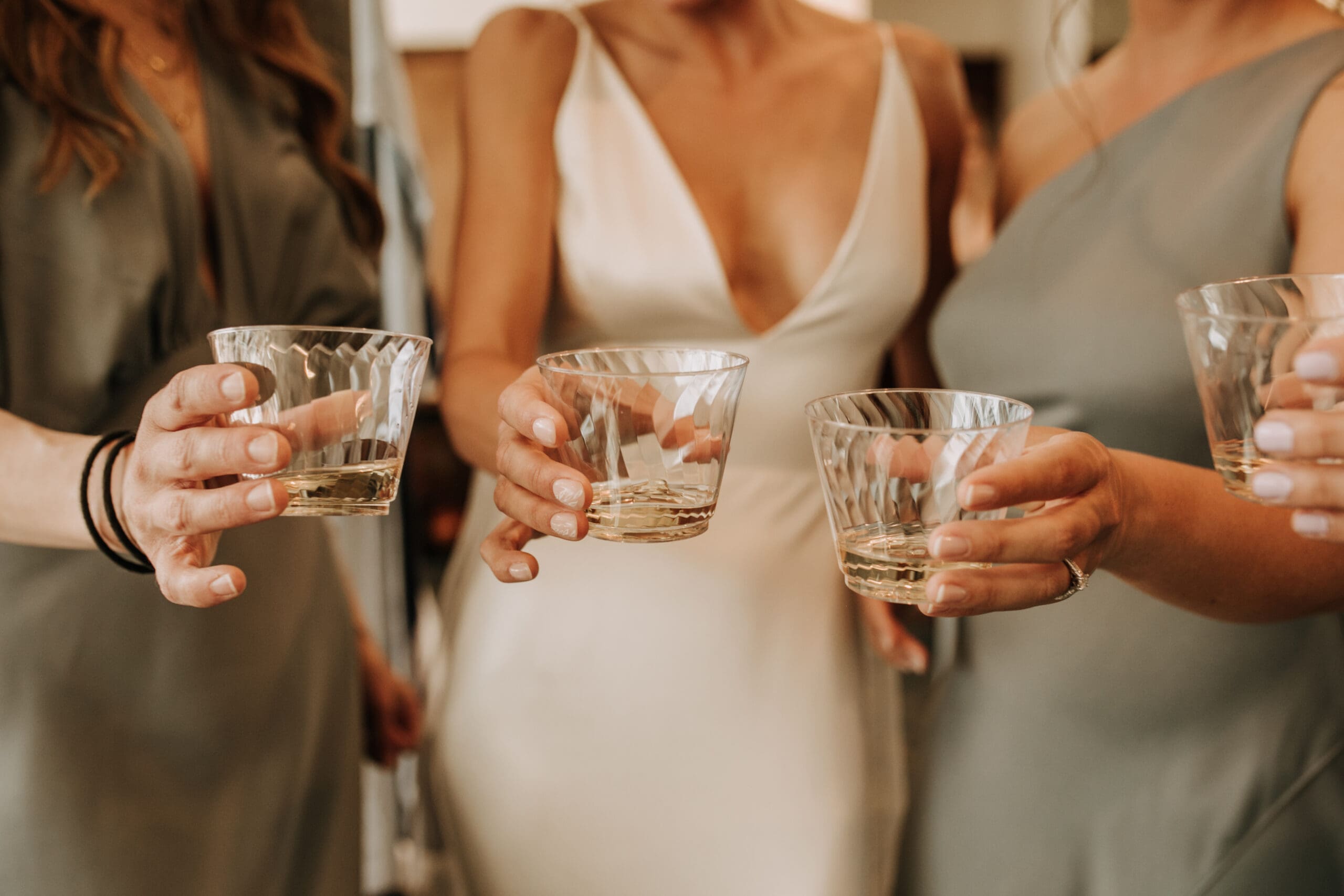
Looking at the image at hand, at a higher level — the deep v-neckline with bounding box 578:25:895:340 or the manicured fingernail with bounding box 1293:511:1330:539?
the deep v-neckline with bounding box 578:25:895:340

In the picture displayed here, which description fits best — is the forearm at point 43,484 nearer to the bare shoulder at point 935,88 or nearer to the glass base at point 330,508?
the glass base at point 330,508

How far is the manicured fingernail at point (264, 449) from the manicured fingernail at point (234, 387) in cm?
3

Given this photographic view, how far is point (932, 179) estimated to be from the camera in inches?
71.1

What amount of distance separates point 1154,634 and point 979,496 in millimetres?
717

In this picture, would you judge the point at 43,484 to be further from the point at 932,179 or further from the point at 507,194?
the point at 932,179

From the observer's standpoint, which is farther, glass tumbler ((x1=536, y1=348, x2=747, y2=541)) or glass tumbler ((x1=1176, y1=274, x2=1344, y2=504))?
glass tumbler ((x1=536, y1=348, x2=747, y2=541))

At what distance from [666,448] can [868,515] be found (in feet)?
0.57

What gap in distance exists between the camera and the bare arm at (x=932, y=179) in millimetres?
1785

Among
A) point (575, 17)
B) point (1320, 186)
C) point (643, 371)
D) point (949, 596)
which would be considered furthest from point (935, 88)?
point (949, 596)

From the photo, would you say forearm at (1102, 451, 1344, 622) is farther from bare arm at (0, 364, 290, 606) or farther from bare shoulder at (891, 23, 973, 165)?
bare shoulder at (891, 23, 973, 165)

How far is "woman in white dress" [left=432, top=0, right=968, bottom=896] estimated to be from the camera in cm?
143

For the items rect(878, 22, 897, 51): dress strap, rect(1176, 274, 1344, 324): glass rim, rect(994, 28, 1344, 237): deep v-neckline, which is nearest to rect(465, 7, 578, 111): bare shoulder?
rect(878, 22, 897, 51): dress strap

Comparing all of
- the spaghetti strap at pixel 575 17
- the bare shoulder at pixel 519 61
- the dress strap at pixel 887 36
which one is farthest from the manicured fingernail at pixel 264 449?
the dress strap at pixel 887 36

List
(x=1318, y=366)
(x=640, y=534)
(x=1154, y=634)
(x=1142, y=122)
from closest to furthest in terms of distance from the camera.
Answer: (x=1318, y=366) → (x=640, y=534) → (x=1154, y=634) → (x=1142, y=122)
